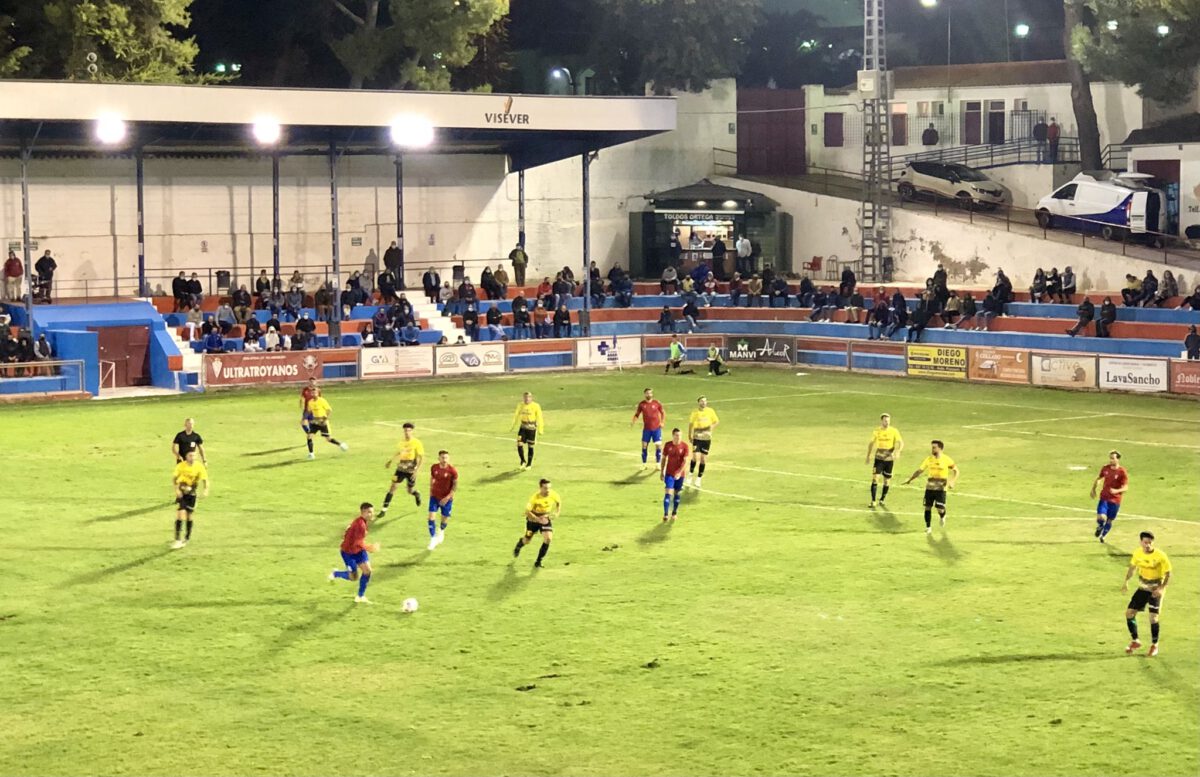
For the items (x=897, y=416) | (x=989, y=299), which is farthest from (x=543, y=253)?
(x=897, y=416)

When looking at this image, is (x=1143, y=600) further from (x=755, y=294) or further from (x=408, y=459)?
(x=755, y=294)

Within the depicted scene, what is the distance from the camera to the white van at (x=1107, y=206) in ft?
191

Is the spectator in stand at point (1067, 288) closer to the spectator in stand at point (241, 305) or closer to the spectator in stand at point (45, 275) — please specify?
the spectator in stand at point (241, 305)

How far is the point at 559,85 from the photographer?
229ft

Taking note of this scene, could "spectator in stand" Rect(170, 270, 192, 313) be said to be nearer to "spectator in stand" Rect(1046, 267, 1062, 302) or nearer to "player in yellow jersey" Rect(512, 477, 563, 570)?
"spectator in stand" Rect(1046, 267, 1062, 302)

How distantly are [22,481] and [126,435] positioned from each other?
6912 millimetres

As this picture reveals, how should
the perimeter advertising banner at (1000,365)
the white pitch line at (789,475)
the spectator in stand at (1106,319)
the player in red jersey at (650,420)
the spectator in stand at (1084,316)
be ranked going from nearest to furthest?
the white pitch line at (789,475), the player in red jersey at (650,420), the perimeter advertising banner at (1000,365), the spectator in stand at (1106,319), the spectator in stand at (1084,316)

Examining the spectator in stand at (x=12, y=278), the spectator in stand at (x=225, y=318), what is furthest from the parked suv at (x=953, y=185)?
the spectator in stand at (x=12, y=278)

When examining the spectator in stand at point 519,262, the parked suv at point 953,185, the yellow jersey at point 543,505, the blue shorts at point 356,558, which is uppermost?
the parked suv at point 953,185

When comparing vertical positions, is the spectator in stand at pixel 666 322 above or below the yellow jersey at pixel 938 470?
above

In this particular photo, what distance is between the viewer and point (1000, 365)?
161 ft

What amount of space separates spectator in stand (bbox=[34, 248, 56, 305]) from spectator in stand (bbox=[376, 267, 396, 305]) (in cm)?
1110

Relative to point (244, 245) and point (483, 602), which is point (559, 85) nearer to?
point (244, 245)

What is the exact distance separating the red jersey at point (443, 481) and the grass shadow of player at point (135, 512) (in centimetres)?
642
